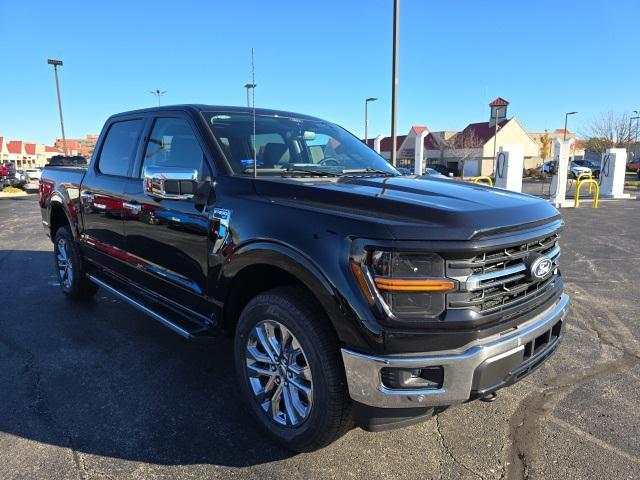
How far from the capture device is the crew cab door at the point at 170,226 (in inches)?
124

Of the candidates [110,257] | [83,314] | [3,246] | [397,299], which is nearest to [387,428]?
[397,299]

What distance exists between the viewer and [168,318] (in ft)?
11.4

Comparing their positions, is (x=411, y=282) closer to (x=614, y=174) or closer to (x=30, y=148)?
(x=614, y=174)

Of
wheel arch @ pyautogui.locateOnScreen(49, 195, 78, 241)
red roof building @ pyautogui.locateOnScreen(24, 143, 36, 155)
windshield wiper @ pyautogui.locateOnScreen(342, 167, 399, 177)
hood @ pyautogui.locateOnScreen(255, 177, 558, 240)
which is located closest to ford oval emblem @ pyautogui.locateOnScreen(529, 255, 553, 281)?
hood @ pyautogui.locateOnScreen(255, 177, 558, 240)

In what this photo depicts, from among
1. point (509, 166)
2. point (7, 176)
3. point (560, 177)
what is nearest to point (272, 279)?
point (509, 166)

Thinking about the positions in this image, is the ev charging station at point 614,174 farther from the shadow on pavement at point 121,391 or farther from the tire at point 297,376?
the tire at point 297,376

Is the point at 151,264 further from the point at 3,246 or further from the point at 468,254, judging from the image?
the point at 3,246

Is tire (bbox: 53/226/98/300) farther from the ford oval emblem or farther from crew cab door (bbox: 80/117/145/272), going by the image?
the ford oval emblem

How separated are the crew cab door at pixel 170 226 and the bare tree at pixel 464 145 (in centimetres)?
5284

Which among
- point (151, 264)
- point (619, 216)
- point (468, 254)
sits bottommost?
point (619, 216)

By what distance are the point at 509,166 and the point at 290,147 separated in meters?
14.9

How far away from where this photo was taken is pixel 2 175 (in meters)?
24.2

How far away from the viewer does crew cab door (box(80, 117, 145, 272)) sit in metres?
4.11

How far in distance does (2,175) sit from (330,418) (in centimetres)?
2741
